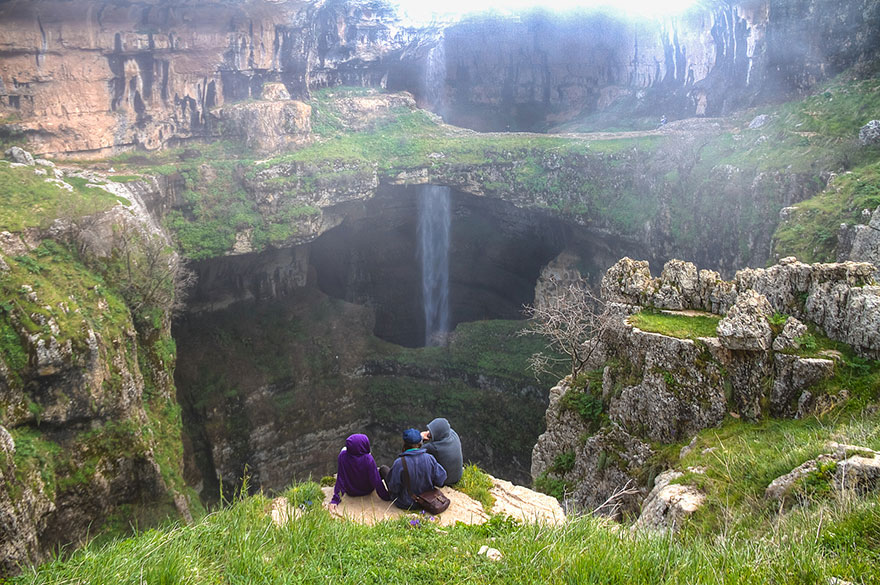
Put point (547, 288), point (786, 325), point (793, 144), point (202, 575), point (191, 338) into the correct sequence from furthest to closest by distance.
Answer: point (547, 288), point (191, 338), point (793, 144), point (786, 325), point (202, 575)

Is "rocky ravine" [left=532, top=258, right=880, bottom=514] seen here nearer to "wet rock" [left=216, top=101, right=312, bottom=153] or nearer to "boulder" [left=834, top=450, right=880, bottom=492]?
"boulder" [left=834, top=450, right=880, bottom=492]

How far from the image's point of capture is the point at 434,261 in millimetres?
31906

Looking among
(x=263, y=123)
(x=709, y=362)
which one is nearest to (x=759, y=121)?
(x=709, y=362)

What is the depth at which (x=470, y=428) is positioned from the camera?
2662 centimetres

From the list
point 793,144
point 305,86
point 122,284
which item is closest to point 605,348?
point 793,144

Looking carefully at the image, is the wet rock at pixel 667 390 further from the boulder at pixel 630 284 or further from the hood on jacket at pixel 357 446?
the hood on jacket at pixel 357 446

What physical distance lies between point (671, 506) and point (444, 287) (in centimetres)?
2602

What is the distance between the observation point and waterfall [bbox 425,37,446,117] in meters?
33.2

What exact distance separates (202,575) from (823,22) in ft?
93.8

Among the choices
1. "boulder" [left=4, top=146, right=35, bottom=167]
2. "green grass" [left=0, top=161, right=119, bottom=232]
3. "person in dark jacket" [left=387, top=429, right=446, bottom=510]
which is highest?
"boulder" [left=4, top=146, right=35, bottom=167]

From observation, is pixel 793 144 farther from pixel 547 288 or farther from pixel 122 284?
pixel 122 284

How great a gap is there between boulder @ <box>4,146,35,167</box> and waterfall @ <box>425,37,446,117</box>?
21.0m

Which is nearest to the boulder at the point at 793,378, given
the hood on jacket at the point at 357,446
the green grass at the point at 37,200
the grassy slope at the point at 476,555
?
the grassy slope at the point at 476,555

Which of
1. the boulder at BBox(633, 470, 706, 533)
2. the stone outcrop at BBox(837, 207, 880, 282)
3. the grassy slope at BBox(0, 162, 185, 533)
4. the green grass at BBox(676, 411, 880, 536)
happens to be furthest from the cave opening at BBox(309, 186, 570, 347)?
the boulder at BBox(633, 470, 706, 533)
